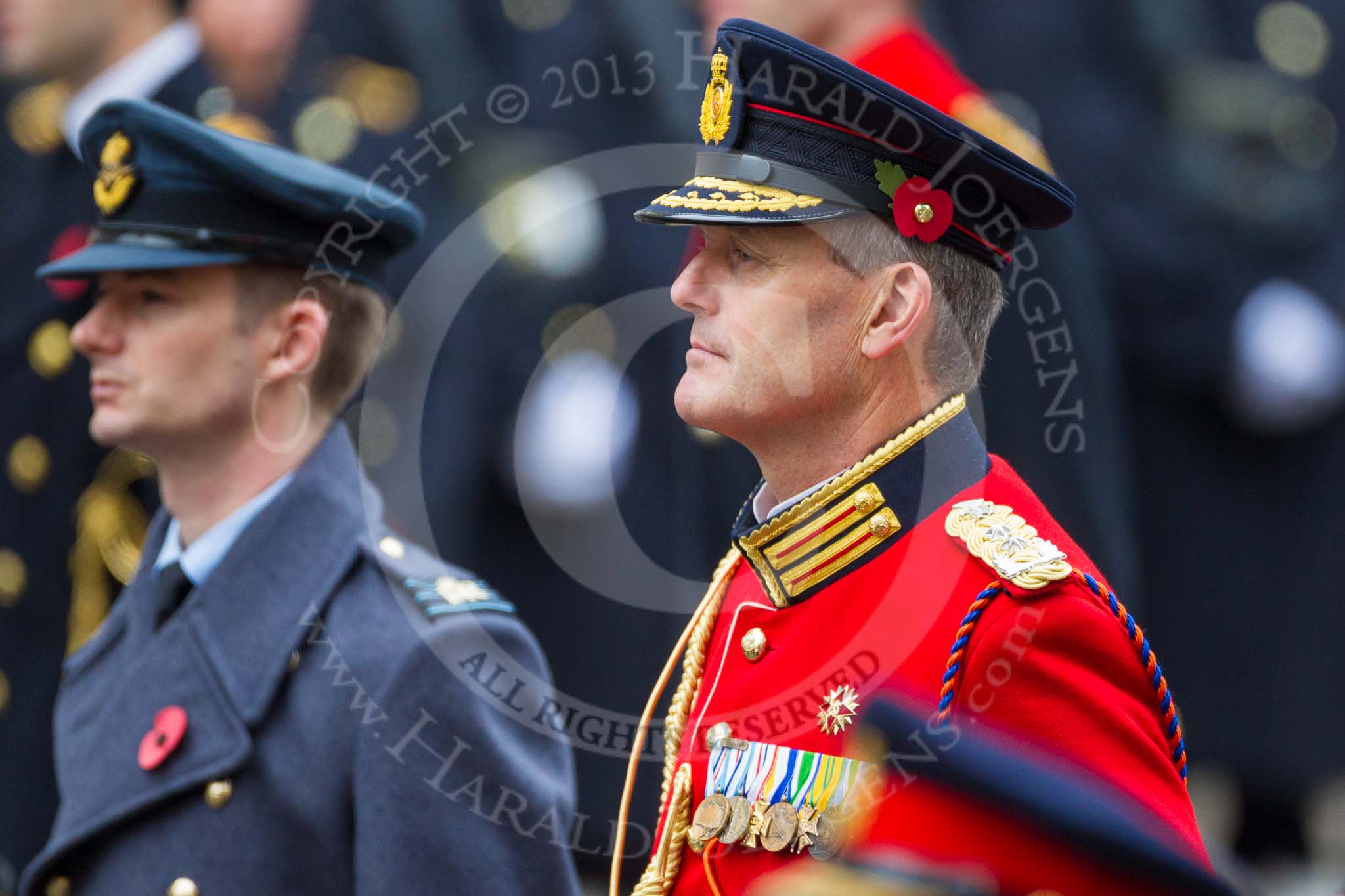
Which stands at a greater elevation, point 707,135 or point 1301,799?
point 707,135

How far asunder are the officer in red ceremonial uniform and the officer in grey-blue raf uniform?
382mm

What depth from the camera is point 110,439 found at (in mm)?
3205

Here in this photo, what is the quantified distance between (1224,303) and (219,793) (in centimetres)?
345

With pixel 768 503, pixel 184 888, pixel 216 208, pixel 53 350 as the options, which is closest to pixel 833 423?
pixel 768 503

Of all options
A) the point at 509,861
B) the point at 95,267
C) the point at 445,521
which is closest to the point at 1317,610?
the point at 445,521

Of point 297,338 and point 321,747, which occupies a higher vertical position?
point 297,338

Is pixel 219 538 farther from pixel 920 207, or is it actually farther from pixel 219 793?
pixel 920 207

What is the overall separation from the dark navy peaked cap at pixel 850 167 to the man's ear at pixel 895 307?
0.05 meters

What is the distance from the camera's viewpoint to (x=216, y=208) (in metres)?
3.33

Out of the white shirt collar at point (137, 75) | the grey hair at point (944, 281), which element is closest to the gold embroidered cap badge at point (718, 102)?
the grey hair at point (944, 281)

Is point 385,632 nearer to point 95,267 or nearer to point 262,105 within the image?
point 95,267

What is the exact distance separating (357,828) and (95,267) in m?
1.13

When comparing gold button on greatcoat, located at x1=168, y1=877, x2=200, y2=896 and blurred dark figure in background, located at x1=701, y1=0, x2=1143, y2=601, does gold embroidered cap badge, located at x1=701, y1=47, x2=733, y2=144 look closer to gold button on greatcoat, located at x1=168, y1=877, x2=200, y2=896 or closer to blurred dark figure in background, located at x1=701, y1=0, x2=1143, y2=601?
gold button on greatcoat, located at x1=168, y1=877, x2=200, y2=896

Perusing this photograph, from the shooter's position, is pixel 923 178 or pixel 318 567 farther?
pixel 318 567
